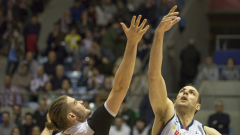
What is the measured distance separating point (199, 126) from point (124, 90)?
1.69 m

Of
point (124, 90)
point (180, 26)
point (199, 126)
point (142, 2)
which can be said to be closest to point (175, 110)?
point (199, 126)

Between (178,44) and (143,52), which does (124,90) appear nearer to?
(143,52)

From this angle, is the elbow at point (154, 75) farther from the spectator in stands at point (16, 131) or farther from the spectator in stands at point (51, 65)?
the spectator in stands at point (51, 65)

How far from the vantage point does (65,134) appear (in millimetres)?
3754

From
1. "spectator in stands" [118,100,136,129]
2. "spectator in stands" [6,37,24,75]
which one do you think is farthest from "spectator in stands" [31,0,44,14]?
"spectator in stands" [118,100,136,129]

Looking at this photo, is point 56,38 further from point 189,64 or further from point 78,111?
point 78,111

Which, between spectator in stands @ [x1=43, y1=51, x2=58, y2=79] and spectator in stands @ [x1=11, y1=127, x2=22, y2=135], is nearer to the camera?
spectator in stands @ [x1=11, y1=127, x2=22, y2=135]

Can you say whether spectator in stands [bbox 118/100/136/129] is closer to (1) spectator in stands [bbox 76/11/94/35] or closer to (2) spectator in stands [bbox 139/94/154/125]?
(2) spectator in stands [bbox 139/94/154/125]

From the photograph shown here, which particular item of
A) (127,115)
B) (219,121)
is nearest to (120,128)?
(127,115)

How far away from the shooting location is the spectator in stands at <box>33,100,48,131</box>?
10.1 meters

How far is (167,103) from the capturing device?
4477 mm

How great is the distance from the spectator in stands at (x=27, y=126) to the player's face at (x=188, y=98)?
6.06 meters

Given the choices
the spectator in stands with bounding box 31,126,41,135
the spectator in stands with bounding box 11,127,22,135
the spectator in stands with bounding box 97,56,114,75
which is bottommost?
the spectator in stands with bounding box 11,127,22,135

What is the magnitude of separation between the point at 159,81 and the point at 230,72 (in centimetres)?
897
